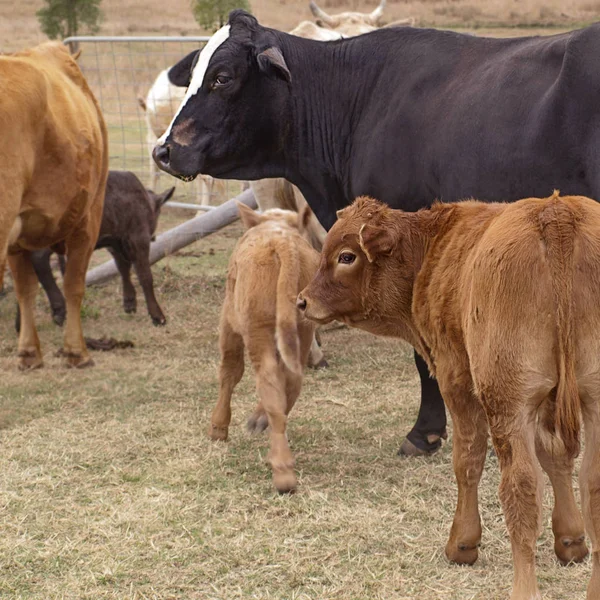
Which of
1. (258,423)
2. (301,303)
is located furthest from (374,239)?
(258,423)

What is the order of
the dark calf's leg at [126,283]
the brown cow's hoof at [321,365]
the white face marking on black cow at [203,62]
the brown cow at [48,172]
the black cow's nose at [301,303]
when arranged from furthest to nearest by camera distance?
1. the dark calf's leg at [126,283]
2. the brown cow's hoof at [321,365]
3. the brown cow at [48,172]
4. the white face marking on black cow at [203,62]
5. the black cow's nose at [301,303]

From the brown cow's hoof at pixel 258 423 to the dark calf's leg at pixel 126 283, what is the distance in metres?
3.10

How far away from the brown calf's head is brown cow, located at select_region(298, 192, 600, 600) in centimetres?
2

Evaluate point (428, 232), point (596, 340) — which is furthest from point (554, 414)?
point (428, 232)

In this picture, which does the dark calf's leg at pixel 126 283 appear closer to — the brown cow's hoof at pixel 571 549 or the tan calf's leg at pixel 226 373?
the tan calf's leg at pixel 226 373

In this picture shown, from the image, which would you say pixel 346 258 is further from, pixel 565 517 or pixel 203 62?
pixel 203 62

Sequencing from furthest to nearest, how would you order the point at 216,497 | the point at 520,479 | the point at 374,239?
the point at 216,497 < the point at 374,239 < the point at 520,479

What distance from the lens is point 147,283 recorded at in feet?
24.9

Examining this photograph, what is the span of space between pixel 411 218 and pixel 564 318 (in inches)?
34.7

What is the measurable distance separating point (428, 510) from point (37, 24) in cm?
2786

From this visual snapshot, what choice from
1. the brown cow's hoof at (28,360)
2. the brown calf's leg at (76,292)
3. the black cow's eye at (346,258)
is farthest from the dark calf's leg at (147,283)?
the black cow's eye at (346,258)

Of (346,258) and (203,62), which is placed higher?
(203,62)

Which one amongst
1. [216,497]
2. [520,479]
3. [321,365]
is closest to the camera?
[520,479]

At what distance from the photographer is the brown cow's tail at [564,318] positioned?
9.04ft
